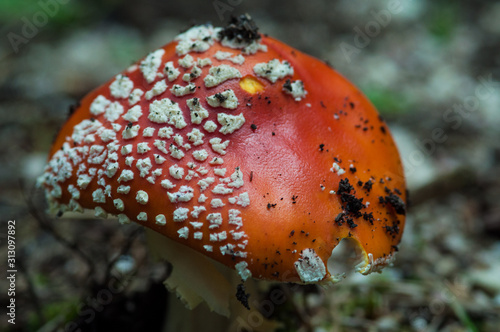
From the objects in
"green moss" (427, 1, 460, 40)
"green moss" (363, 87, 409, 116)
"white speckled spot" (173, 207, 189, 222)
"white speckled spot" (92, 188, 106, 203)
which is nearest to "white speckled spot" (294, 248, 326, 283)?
"white speckled spot" (173, 207, 189, 222)

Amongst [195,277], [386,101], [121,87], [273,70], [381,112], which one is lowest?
[381,112]

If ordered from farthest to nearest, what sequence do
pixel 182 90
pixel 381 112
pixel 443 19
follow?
pixel 443 19, pixel 381 112, pixel 182 90

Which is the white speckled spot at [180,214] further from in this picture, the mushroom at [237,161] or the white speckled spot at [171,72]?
the white speckled spot at [171,72]

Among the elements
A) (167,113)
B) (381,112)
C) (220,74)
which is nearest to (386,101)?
(381,112)

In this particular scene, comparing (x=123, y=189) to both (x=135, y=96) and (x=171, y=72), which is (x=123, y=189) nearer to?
(x=135, y=96)

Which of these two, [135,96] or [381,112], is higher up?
[135,96]

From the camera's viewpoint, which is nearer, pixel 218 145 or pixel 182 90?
pixel 218 145

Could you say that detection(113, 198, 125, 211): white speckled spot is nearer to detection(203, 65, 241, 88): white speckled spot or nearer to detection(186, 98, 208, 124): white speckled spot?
detection(186, 98, 208, 124): white speckled spot

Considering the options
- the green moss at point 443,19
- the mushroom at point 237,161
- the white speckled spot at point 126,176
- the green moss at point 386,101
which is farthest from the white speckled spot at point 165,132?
the green moss at point 443,19
